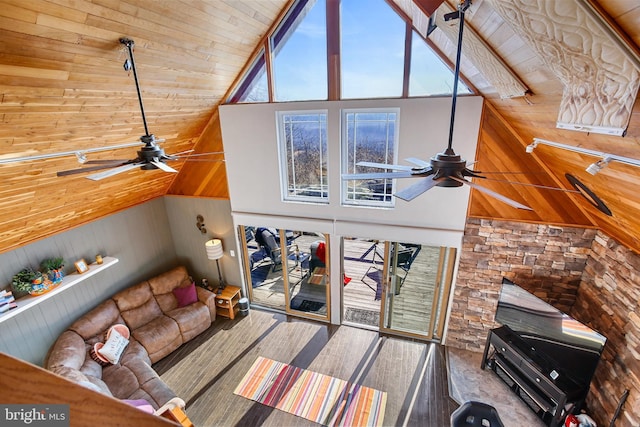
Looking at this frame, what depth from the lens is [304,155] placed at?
5180 mm

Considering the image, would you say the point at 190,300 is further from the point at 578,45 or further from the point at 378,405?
the point at 578,45

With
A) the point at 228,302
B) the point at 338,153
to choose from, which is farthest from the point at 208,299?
the point at 338,153

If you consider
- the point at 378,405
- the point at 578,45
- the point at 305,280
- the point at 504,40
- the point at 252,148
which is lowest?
the point at 378,405

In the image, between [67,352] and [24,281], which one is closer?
[24,281]

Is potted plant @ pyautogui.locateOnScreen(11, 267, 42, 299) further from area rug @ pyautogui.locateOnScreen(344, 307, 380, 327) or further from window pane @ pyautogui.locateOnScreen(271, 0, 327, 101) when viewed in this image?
area rug @ pyautogui.locateOnScreen(344, 307, 380, 327)

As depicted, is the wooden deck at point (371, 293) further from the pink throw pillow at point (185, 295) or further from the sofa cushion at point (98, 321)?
the sofa cushion at point (98, 321)

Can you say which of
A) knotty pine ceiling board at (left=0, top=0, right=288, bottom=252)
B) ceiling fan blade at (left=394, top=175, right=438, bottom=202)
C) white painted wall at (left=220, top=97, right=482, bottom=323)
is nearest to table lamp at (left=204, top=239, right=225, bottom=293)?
white painted wall at (left=220, top=97, right=482, bottom=323)

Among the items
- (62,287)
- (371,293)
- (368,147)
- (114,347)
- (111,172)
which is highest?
(111,172)

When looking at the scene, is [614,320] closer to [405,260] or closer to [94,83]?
[405,260]

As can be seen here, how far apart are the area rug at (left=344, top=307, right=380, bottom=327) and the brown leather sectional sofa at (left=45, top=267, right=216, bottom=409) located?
2.60m

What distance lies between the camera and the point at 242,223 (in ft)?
19.1

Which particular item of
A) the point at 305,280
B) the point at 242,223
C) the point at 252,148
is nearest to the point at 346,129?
the point at 252,148

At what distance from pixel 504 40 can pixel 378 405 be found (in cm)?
442

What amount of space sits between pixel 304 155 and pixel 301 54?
1510 millimetres
